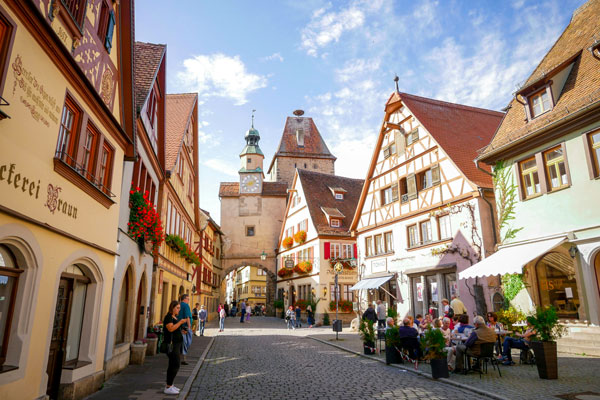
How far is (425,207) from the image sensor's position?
762 inches

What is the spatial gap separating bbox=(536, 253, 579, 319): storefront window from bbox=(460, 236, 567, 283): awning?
64cm

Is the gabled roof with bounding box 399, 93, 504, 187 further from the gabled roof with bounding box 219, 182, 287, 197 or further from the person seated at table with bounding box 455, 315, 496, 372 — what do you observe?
the gabled roof with bounding box 219, 182, 287, 197

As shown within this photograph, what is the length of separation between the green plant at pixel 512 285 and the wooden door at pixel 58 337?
12739 millimetres

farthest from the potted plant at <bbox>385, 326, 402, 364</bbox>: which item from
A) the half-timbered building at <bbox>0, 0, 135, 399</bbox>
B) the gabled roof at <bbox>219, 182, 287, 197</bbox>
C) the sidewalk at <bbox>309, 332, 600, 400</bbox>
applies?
the gabled roof at <bbox>219, 182, 287, 197</bbox>

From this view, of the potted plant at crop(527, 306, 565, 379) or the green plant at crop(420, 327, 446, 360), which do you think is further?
the green plant at crop(420, 327, 446, 360)

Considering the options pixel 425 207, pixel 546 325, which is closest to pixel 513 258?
pixel 546 325

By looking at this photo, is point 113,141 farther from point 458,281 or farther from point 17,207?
point 458,281

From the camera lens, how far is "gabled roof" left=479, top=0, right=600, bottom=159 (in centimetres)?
1192

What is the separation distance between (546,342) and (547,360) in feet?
1.14

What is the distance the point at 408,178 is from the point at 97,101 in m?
16.0

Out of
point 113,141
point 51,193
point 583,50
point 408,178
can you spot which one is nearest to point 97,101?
point 113,141

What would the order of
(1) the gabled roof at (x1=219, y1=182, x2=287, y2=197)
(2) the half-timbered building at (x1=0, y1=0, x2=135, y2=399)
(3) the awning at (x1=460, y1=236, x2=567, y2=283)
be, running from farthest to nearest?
1. (1) the gabled roof at (x1=219, y1=182, x2=287, y2=197)
2. (3) the awning at (x1=460, y1=236, x2=567, y2=283)
3. (2) the half-timbered building at (x1=0, y1=0, x2=135, y2=399)

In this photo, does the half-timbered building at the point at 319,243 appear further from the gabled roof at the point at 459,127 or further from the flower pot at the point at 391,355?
the flower pot at the point at 391,355

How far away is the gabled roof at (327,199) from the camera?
31391 millimetres
